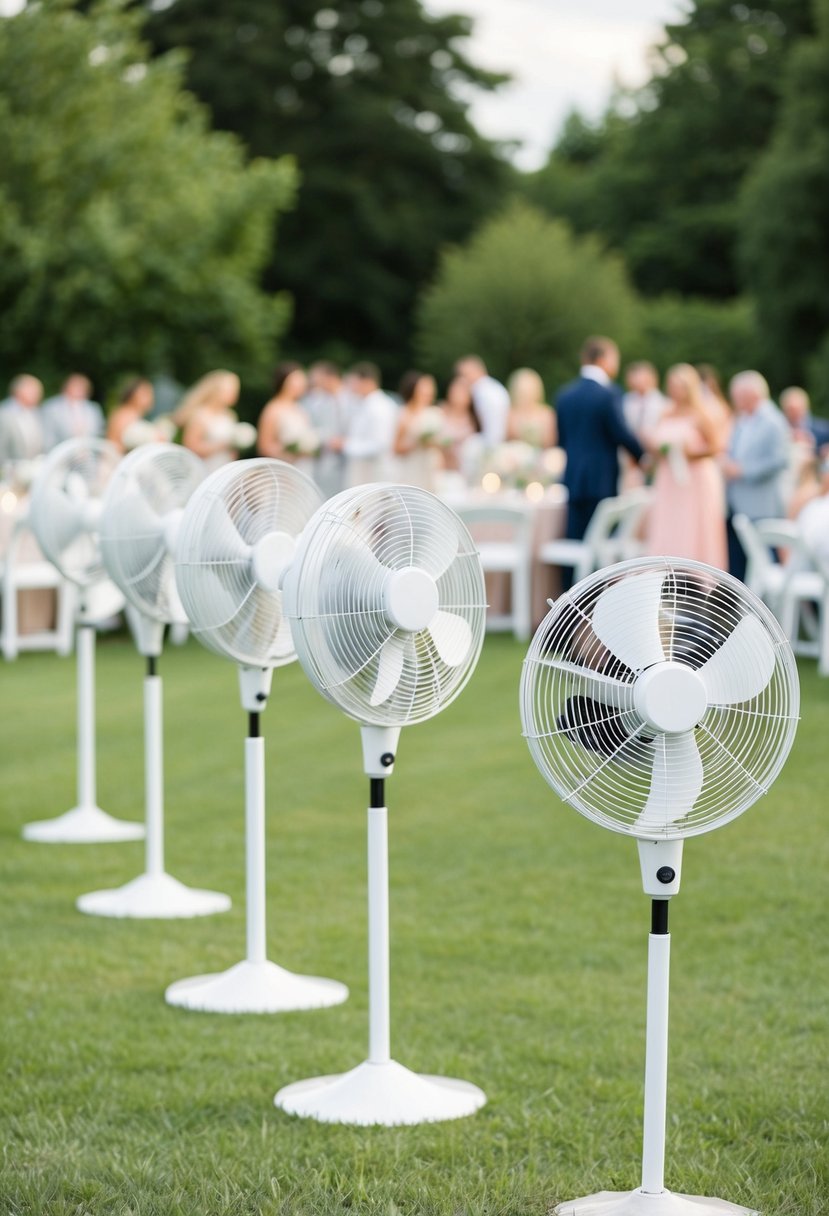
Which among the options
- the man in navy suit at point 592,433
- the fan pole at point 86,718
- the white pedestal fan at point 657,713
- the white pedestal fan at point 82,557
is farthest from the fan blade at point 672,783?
the man in navy suit at point 592,433

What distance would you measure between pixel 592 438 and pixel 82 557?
6.63m

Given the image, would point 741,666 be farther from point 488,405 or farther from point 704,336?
point 704,336

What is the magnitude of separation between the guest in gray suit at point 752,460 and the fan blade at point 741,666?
33.2 ft

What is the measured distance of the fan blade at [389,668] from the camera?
479cm

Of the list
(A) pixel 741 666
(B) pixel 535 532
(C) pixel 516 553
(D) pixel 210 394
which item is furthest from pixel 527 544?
(A) pixel 741 666

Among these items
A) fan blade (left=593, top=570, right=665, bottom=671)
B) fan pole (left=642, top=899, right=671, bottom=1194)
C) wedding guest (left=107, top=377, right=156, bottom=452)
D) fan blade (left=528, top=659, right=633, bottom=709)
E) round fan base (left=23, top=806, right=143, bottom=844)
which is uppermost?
wedding guest (left=107, top=377, right=156, bottom=452)

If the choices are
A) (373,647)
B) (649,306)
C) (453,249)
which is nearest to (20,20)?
(453,249)

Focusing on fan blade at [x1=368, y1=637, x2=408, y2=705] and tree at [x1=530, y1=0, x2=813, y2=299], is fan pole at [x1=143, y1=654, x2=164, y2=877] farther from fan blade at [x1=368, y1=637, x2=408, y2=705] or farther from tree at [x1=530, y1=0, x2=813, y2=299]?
tree at [x1=530, y1=0, x2=813, y2=299]

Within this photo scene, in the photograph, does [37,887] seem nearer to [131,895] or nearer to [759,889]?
[131,895]

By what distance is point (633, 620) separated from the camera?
12.8ft

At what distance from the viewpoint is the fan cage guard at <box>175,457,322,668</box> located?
5.77 meters

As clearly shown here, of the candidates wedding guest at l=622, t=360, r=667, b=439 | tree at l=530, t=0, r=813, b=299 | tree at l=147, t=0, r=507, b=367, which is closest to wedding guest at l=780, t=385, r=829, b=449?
wedding guest at l=622, t=360, r=667, b=439

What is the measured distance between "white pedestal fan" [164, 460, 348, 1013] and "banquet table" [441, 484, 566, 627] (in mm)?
9271

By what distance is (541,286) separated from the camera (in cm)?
3750
